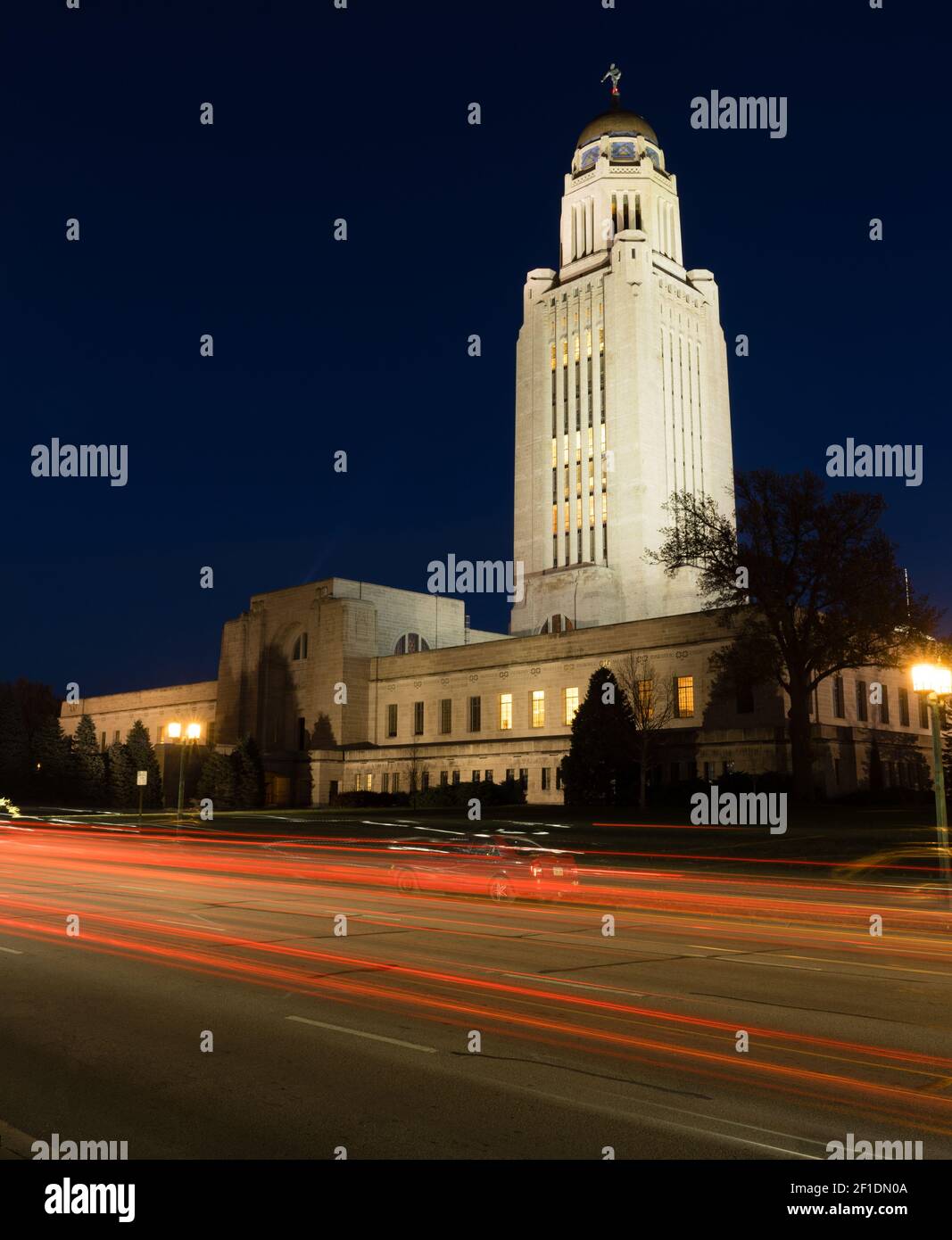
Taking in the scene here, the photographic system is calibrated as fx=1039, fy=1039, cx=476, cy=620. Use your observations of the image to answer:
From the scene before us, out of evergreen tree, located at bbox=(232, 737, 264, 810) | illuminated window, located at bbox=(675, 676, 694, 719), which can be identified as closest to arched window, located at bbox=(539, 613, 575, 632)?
illuminated window, located at bbox=(675, 676, 694, 719)

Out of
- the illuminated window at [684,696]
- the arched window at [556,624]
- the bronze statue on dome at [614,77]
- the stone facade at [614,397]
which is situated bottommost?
the illuminated window at [684,696]

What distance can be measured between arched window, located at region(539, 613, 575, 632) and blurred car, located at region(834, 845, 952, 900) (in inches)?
2248

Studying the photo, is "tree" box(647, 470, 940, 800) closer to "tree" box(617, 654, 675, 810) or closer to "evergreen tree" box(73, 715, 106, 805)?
"tree" box(617, 654, 675, 810)

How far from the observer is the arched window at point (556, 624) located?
88.6m

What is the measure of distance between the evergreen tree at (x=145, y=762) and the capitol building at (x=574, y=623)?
5.99 ft

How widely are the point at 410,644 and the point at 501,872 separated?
210 ft

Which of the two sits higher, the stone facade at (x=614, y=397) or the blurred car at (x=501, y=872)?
the stone facade at (x=614, y=397)

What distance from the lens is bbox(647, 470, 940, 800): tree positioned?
44688 mm

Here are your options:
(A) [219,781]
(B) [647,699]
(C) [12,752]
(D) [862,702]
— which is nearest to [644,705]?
(B) [647,699]

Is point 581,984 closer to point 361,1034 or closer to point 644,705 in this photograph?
point 361,1034

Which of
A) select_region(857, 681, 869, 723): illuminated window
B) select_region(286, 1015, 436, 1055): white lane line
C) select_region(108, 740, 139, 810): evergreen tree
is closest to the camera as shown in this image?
select_region(286, 1015, 436, 1055): white lane line

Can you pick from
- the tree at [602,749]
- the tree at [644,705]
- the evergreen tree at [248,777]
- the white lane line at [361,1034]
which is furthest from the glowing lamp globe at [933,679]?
the evergreen tree at [248,777]

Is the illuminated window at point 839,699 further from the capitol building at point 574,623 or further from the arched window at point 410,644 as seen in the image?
the arched window at point 410,644

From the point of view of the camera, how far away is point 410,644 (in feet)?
279
